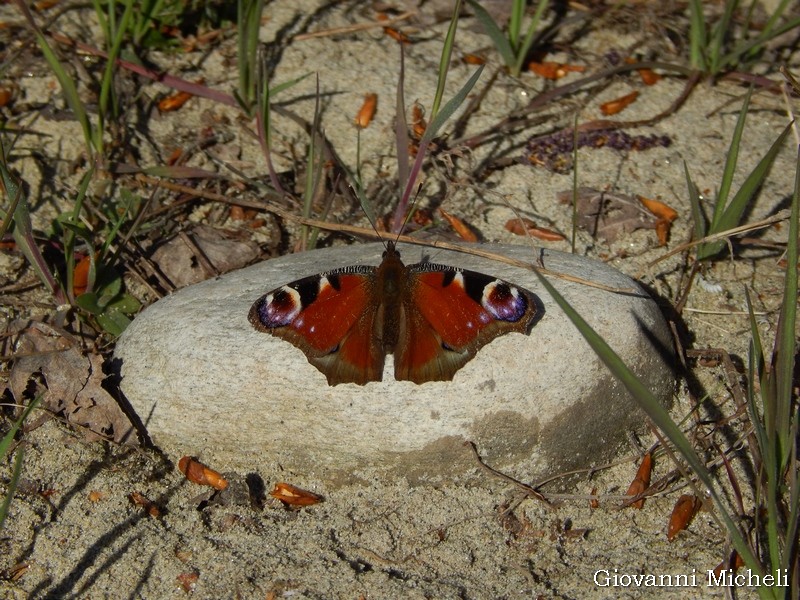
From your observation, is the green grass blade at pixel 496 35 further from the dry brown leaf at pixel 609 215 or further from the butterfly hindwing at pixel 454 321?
the butterfly hindwing at pixel 454 321

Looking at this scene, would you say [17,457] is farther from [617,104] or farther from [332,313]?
[617,104]

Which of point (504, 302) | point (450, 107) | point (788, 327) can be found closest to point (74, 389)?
point (504, 302)

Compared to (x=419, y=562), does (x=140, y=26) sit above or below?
above

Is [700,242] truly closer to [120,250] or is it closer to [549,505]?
[549,505]

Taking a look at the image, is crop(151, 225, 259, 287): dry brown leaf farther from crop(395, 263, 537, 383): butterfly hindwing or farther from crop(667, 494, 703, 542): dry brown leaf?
crop(667, 494, 703, 542): dry brown leaf

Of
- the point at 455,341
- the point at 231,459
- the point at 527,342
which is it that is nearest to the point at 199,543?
the point at 231,459

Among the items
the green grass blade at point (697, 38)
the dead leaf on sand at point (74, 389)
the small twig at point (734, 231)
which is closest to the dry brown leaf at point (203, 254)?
the dead leaf on sand at point (74, 389)
